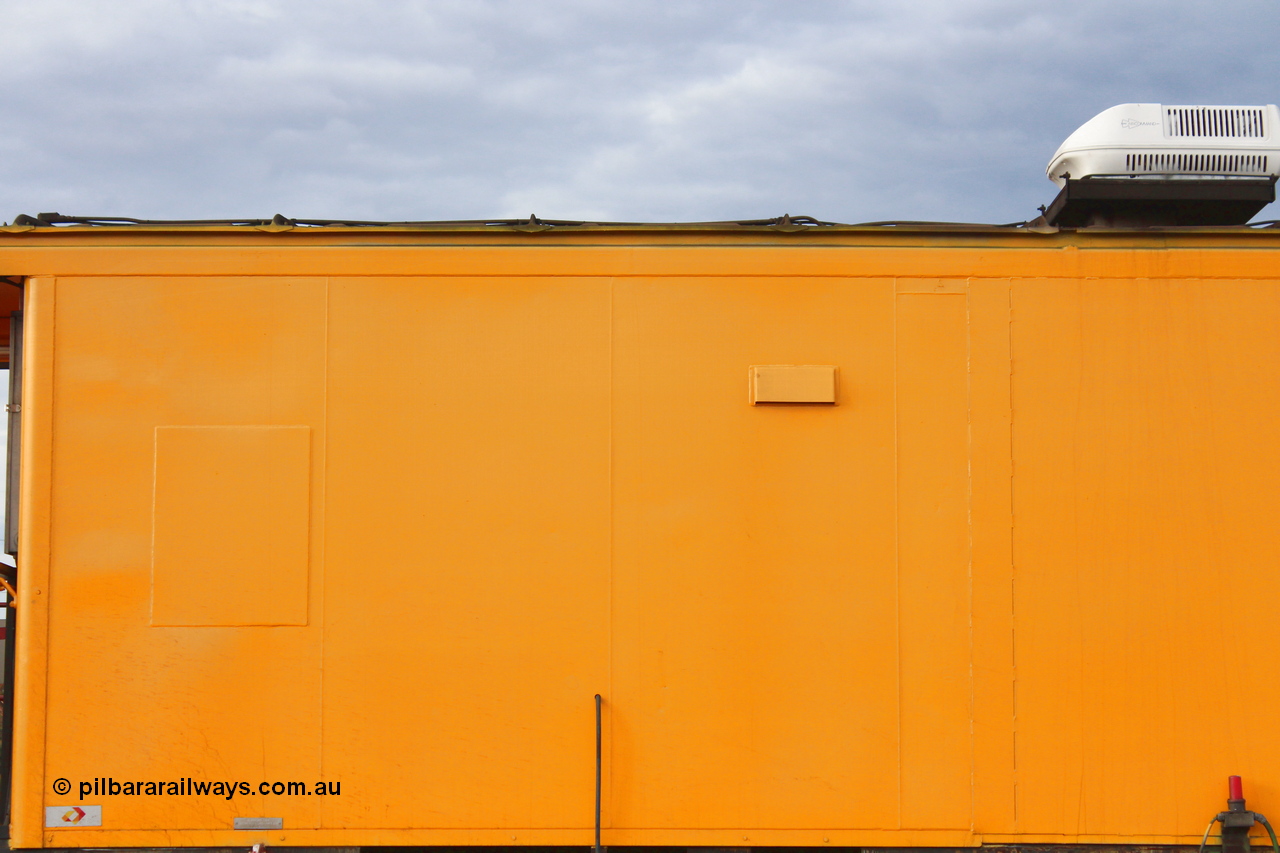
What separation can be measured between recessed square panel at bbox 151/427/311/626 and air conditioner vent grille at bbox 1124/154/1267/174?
11.7 ft

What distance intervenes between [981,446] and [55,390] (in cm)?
360

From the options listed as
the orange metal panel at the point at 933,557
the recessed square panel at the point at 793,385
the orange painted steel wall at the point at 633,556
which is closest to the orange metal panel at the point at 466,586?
the orange painted steel wall at the point at 633,556

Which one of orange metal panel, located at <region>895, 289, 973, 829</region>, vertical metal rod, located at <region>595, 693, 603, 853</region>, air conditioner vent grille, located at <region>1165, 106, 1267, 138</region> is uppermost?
air conditioner vent grille, located at <region>1165, 106, 1267, 138</region>

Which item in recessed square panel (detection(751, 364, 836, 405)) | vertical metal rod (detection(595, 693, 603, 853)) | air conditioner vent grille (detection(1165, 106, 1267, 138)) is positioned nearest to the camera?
vertical metal rod (detection(595, 693, 603, 853))

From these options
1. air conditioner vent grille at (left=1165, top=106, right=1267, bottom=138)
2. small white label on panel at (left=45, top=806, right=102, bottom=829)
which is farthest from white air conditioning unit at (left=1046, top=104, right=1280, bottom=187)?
small white label on panel at (left=45, top=806, right=102, bottom=829)

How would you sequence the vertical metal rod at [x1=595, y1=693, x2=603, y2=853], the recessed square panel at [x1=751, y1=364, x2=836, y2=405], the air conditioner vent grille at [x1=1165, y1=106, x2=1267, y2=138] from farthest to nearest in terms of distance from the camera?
the air conditioner vent grille at [x1=1165, y1=106, x2=1267, y2=138], the recessed square panel at [x1=751, y1=364, x2=836, y2=405], the vertical metal rod at [x1=595, y1=693, x2=603, y2=853]

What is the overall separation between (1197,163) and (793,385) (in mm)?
1964

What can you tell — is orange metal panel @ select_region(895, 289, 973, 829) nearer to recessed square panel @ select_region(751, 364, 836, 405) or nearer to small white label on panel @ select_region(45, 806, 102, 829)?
recessed square panel @ select_region(751, 364, 836, 405)

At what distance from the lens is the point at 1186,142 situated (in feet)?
10.7

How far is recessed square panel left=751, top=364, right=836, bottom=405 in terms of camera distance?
306cm

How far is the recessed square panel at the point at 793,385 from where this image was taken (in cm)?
306

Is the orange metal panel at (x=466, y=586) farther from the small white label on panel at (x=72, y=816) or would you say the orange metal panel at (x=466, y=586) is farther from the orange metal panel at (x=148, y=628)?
the small white label on panel at (x=72, y=816)

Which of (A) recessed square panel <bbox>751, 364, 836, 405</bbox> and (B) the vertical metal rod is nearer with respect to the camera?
(B) the vertical metal rod

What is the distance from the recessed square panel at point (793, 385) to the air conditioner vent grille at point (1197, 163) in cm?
160
